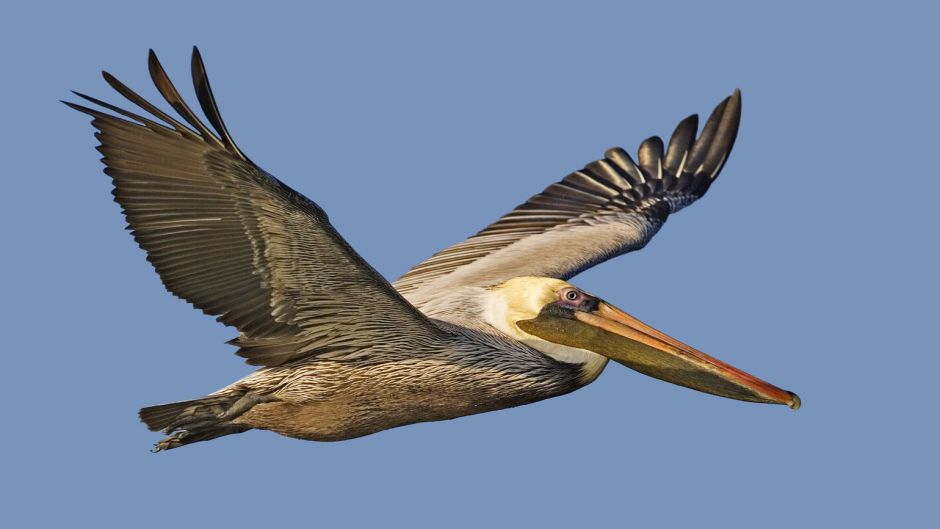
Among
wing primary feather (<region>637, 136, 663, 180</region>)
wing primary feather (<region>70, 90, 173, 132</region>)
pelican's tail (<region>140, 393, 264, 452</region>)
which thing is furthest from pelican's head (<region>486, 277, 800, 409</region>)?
wing primary feather (<region>637, 136, 663, 180</region>)

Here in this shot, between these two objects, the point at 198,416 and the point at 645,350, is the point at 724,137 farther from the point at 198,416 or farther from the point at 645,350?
the point at 198,416

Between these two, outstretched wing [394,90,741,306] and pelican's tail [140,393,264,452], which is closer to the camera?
pelican's tail [140,393,264,452]

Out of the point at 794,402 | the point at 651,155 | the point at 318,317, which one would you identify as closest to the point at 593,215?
the point at 651,155

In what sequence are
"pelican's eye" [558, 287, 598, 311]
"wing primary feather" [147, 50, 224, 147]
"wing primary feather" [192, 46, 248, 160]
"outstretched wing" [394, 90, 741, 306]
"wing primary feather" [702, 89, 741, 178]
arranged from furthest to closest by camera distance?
"wing primary feather" [702, 89, 741, 178] < "outstretched wing" [394, 90, 741, 306] < "pelican's eye" [558, 287, 598, 311] < "wing primary feather" [147, 50, 224, 147] < "wing primary feather" [192, 46, 248, 160]

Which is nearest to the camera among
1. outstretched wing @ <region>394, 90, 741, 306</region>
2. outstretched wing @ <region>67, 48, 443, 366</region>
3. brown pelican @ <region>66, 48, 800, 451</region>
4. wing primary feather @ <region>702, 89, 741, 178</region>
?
outstretched wing @ <region>67, 48, 443, 366</region>

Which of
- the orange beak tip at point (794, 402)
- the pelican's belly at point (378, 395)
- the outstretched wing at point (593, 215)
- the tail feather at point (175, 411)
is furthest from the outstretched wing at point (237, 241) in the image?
the orange beak tip at point (794, 402)

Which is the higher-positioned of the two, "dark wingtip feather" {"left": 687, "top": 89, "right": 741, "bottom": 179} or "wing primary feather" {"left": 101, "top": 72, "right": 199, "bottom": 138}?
"dark wingtip feather" {"left": 687, "top": 89, "right": 741, "bottom": 179}

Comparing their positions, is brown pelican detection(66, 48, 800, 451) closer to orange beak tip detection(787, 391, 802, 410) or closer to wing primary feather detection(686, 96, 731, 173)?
orange beak tip detection(787, 391, 802, 410)

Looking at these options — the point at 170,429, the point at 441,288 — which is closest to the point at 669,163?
the point at 441,288
